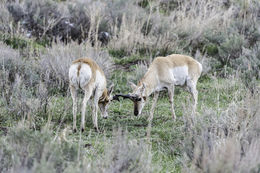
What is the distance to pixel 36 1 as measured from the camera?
14.9 meters

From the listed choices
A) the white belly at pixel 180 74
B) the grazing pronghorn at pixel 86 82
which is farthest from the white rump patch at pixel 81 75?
the white belly at pixel 180 74

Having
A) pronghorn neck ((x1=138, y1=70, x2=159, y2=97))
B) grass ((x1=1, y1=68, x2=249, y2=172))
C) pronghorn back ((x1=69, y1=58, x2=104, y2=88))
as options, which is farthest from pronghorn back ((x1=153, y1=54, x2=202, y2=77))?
pronghorn back ((x1=69, y1=58, x2=104, y2=88))

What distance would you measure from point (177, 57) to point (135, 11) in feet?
23.1

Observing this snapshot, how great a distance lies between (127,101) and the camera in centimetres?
935

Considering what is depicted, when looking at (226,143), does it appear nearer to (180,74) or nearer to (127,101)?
(180,74)

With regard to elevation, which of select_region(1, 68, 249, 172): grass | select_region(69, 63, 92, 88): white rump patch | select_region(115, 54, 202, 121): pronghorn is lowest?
select_region(1, 68, 249, 172): grass

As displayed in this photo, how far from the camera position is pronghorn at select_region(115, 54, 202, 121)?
25.4 feet

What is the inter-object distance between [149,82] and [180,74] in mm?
886

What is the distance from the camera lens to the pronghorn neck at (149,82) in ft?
26.1

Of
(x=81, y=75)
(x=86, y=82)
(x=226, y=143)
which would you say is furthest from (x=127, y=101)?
(x=226, y=143)

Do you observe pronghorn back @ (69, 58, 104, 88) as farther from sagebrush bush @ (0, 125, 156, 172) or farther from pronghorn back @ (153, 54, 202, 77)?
sagebrush bush @ (0, 125, 156, 172)

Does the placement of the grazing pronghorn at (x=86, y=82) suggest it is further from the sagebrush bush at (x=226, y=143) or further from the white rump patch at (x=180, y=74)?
the sagebrush bush at (x=226, y=143)

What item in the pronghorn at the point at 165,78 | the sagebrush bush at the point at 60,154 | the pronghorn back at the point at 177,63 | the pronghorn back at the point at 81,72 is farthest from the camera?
the pronghorn back at the point at 177,63

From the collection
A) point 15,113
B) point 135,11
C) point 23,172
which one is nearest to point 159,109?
point 15,113
